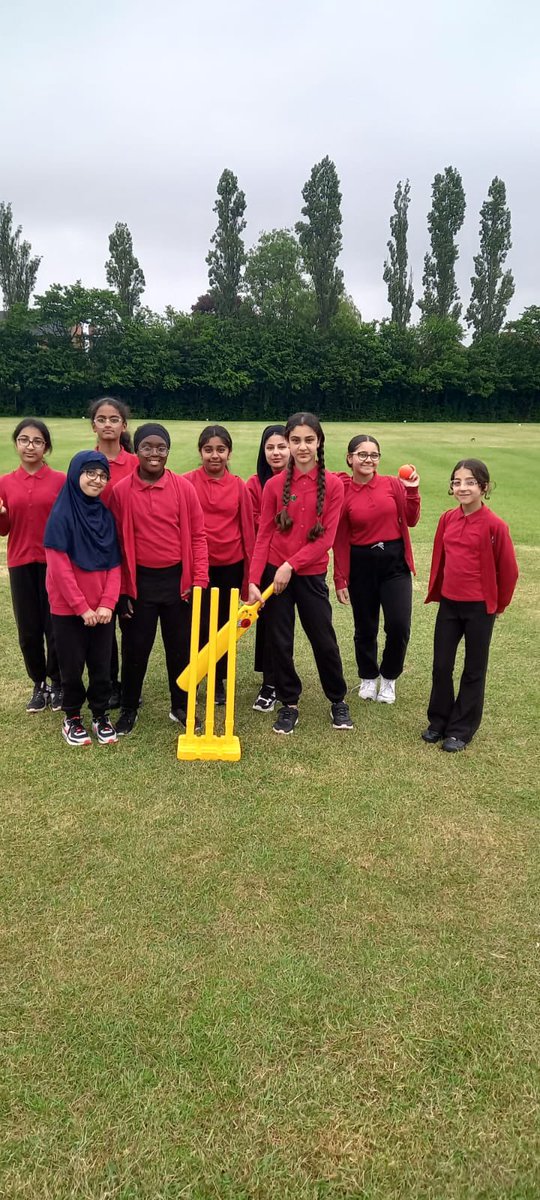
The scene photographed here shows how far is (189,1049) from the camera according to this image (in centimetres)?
227

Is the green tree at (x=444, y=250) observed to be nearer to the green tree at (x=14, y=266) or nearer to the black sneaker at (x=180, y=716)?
the green tree at (x=14, y=266)

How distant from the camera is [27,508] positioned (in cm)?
453

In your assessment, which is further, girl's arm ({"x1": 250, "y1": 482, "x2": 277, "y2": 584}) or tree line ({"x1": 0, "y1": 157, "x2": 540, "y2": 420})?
tree line ({"x1": 0, "y1": 157, "x2": 540, "y2": 420})

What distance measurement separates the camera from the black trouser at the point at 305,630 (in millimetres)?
4598

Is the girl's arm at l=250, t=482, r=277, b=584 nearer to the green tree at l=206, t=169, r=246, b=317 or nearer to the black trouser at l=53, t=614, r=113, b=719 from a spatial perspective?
the black trouser at l=53, t=614, r=113, b=719

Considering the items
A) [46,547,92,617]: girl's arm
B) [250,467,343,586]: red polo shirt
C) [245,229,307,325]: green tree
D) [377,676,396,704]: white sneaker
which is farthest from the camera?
[245,229,307,325]: green tree

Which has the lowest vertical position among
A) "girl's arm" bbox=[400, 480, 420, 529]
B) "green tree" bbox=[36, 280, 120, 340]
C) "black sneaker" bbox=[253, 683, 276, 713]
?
"black sneaker" bbox=[253, 683, 276, 713]

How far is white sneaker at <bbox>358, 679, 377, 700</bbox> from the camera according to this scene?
210 inches

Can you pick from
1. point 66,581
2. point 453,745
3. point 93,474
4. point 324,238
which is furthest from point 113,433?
point 324,238

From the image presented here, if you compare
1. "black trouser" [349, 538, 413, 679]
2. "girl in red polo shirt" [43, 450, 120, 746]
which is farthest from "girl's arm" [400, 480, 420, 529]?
"girl in red polo shirt" [43, 450, 120, 746]

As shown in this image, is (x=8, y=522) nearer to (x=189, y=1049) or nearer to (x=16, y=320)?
(x=189, y=1049)

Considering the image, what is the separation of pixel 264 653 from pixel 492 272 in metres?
52.5

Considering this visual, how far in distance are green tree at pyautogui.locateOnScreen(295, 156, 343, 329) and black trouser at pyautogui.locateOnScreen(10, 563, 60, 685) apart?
155 feet

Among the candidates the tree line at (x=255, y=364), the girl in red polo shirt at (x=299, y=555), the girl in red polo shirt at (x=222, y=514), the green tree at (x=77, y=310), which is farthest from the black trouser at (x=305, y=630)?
the green tree at (x=77, y=310)
